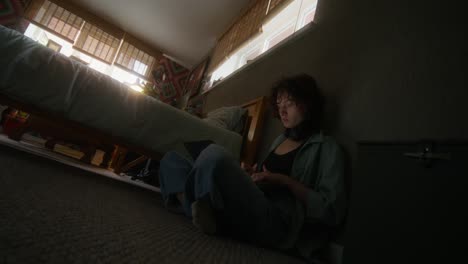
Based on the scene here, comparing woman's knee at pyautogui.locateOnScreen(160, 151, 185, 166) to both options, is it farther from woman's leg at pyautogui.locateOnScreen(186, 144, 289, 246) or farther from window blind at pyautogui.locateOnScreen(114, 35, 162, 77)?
window blind at pyautogui.locateOnScreen(114, 35, 162, 77)

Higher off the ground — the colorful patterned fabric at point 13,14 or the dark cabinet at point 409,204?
the colorful patterned fabric at point 13,14

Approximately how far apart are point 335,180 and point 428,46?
0.53m

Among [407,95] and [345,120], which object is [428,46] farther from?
[345,120]

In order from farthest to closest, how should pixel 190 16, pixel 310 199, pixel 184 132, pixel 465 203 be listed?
pixel 190 16
pixel 184 132
pixel 310 199
pixel 465 203

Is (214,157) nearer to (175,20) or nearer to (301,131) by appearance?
(301,131)

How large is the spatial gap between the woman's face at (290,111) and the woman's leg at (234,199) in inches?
18.2

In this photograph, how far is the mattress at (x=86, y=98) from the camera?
1.02m

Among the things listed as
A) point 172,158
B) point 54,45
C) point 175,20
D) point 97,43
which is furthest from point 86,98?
point 97,43

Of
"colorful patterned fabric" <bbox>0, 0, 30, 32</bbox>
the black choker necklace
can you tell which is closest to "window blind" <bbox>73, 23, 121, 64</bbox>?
"colorful patterned fabric" <bbox>0, 0, 30, 32</bbox>

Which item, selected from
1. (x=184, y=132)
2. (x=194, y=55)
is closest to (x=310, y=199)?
(x=184, y=132)

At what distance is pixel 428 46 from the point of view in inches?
27.2

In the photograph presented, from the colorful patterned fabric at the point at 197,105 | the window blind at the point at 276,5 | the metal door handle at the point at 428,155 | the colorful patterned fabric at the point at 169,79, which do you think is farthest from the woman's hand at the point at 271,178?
the colorful patterned fabric at the point at 169,79

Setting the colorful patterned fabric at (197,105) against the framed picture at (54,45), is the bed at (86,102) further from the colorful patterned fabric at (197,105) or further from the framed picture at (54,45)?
the framed picture at (54,45)

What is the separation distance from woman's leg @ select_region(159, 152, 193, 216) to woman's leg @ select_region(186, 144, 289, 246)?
0.08 metres
